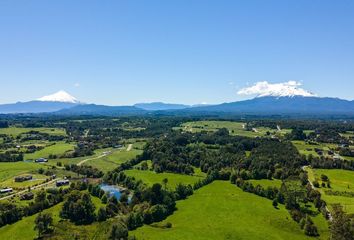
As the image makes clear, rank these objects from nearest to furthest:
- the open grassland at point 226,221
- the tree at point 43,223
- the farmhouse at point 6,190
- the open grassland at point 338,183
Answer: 1. the tree at point 43,223
2. the open grassland at point 226,221
3. the open grassland at point 338,183
4. the farmhouse at point 6,190

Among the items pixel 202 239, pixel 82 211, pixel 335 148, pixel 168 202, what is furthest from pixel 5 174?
pixel 335 148

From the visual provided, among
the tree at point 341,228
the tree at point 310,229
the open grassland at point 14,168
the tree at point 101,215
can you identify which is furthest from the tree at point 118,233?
the open grassland at point 14,168

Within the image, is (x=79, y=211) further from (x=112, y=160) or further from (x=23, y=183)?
(x=112, y=160)

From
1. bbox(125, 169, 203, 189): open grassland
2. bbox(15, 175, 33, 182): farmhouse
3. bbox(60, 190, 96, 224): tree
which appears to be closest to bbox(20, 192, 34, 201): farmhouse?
bbox(60, 190, 96, 224): tree

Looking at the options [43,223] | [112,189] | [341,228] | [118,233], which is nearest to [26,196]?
[112,189]

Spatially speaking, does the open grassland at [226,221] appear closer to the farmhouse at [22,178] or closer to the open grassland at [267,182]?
the open grassland at [267,182]

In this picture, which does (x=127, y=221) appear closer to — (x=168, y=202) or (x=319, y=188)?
(x=168, y=202)
